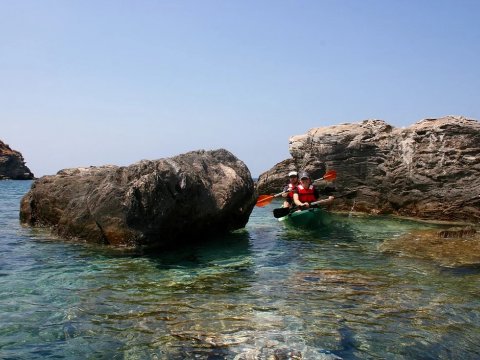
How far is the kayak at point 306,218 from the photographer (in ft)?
51.7

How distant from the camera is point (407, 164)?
814 inches

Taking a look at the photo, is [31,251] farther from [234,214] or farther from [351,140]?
[351,140]

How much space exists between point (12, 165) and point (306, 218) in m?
112

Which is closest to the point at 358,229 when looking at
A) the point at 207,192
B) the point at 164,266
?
the point at 207,192

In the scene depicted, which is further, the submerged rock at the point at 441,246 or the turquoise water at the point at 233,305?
the submerged rock at the point at 441,246

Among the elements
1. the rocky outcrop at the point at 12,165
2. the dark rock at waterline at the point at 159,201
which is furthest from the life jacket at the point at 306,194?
the rocky outcrop at the point at 12,165

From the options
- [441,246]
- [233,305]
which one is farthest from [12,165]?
[233,305]

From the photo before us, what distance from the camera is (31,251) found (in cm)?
1198

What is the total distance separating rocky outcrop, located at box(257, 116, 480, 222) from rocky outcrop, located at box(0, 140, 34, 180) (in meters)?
104

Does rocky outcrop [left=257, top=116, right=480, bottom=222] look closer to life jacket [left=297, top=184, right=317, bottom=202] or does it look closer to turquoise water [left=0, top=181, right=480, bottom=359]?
life jacket [left=297, top=184, right=317, bottom=202]

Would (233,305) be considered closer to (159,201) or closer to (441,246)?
(159,201)

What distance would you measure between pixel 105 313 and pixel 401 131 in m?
18.5

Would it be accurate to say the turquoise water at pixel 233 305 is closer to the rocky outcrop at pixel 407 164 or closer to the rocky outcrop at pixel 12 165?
the rocky outcrop at pixel 407 164

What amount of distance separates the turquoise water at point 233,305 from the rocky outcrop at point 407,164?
880 centimetres
